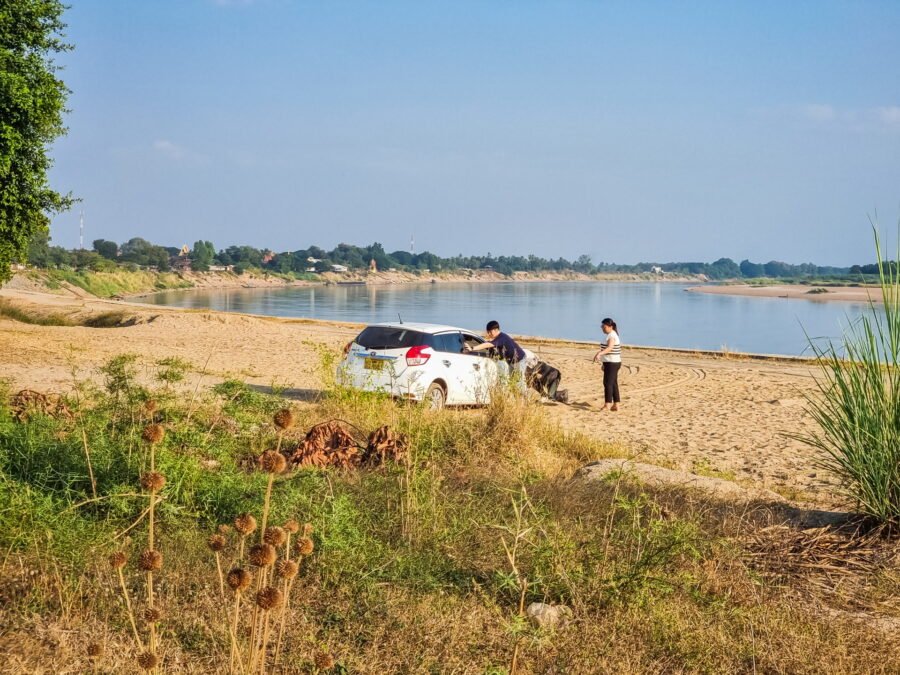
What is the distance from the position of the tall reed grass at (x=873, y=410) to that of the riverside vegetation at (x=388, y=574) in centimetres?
32

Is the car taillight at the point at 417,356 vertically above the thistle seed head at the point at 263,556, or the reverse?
the thistle seed head at the point at 263,556

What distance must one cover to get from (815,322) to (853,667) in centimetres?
6948

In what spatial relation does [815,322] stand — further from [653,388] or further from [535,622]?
[535,622]

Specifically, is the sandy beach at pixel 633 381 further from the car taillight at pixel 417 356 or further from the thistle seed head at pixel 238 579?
the thistle seed head at pixel 238 579

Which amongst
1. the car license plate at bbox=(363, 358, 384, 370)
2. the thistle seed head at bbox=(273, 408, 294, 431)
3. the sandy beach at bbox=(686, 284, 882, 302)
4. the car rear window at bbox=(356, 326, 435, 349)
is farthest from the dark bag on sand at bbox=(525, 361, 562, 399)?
the sandy beach at bbox=(686, 284, 882, 302)

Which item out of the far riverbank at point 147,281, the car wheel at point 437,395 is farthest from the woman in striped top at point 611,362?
the far riverbank at point 147,281

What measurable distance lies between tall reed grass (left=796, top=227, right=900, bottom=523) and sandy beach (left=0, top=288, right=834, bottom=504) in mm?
1064

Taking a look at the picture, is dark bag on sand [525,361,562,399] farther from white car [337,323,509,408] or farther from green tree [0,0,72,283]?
green tree [0,0,72,283]

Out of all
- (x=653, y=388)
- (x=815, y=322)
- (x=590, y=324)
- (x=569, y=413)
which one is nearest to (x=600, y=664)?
(x=569, y=413)

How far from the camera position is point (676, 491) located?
7430mm

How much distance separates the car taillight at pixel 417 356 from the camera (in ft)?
43.1

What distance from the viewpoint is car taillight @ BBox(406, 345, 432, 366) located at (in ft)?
43.1

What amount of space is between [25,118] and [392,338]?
32.0 ft

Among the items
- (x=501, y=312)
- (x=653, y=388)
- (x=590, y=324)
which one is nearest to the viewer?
(x=653, y=388)
